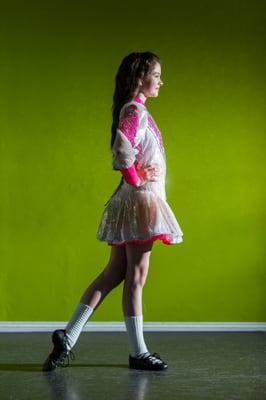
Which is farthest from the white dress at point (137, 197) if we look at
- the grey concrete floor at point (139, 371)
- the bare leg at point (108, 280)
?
the grey concrete floor at point (139, 371)

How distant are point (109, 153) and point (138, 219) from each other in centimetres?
129

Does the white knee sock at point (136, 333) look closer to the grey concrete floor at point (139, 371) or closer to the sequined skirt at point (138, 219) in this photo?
the grey concrete floor at point (139, 371)

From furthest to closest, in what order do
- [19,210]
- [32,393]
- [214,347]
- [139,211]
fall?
[19,210]
[214,347]
[139,211]
[32,393]

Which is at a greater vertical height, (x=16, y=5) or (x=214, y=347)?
(x=16, y=5)

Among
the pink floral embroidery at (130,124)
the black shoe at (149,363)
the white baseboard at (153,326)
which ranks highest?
the pink floral embroidery at (130,124)

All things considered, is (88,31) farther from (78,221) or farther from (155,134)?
(155,134)

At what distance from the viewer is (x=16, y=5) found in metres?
4.46

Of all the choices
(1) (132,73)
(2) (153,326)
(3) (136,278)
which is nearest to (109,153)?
(2) (153,326)

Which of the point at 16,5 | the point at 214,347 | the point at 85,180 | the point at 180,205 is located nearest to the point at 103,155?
the point at 85,180

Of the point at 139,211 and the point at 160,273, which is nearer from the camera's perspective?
the point at 139,211

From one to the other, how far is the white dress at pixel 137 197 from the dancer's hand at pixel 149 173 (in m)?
0.02

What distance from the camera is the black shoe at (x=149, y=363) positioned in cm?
328

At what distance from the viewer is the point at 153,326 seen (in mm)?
4492

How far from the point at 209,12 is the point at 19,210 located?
4.94 feet
